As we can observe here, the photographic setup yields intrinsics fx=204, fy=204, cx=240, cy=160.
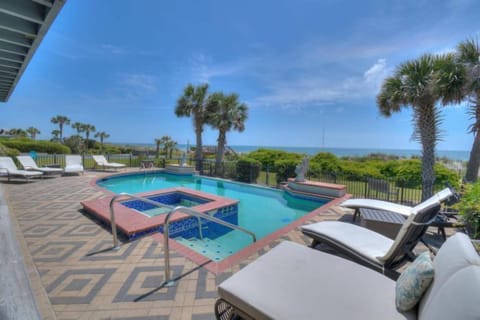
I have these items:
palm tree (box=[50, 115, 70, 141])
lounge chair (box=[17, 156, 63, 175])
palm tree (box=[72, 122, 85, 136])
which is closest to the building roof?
lounge chair (box=[17, 156, 63, 175])

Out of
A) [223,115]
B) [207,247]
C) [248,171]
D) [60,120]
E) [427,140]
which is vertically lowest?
[207,247]

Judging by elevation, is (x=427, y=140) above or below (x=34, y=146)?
above

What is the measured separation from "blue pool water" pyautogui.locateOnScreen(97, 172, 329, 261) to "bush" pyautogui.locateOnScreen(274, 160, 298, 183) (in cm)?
111

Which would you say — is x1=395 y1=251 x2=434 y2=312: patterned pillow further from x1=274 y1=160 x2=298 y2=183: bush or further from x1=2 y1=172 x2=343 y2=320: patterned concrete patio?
x1=274 y1=160 x2=298 y2=183: bush

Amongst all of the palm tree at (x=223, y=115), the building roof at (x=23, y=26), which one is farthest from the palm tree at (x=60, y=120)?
the building roof at (x=23, y=26)

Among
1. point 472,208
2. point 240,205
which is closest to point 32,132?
point 240,205

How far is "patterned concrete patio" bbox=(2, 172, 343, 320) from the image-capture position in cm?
188

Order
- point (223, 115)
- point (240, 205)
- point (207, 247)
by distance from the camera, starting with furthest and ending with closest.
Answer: point (223, 115) < point (240, 205) < point (207, 247)

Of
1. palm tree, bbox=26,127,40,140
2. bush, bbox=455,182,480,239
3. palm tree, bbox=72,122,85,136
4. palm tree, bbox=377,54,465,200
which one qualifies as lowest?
bush, bbox=455,182,480,239

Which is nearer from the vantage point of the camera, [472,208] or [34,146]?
[472,208]

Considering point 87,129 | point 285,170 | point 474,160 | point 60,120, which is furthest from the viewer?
point 87,129

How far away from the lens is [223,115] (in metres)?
12.2

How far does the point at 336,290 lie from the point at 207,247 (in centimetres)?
320

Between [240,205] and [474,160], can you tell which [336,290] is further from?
[474,160]
